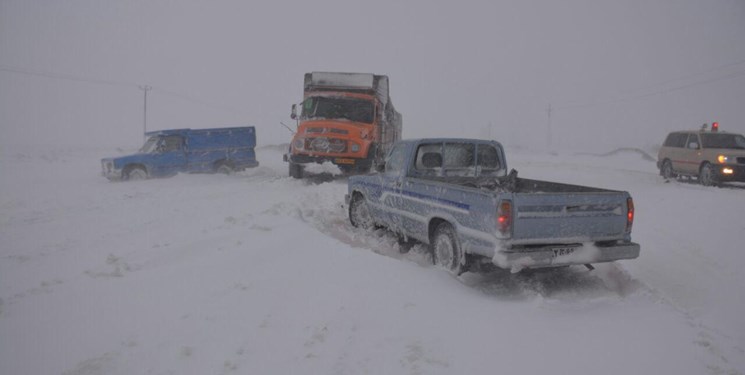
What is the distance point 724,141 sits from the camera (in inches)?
650

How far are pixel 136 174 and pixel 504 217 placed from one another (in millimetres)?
15203

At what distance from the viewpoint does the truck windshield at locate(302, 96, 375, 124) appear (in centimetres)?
1599

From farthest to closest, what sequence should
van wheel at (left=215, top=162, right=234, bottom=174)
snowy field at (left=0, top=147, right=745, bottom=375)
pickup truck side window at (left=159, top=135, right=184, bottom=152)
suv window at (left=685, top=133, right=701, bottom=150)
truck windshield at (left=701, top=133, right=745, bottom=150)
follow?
van wheel at (left=215, top=162, right=234, bottom=174) < pickup truck side window at (left=159, top=135, right=184, bottom=152) < suv window at (left=685, top=133, right=701, bottom=150) < truck windshield at (left=701, top=133, right=745, bottom=150) < snowy field at (left=0, top=147, right=745, bottom=375)

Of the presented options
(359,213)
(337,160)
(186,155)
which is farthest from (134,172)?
(359,213)

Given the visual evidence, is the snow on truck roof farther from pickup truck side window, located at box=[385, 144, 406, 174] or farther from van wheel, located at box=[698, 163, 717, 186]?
van wheel, located at box=[698, 163, 717, 186]

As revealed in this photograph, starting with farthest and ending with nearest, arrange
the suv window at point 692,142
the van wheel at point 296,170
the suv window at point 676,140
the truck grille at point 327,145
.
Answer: the suv window at point 676,140 → the suv window at point 692,142 → the van wheel at point 296,170 → the truck grille at point 327,145

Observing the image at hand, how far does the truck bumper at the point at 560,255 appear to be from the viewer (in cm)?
507

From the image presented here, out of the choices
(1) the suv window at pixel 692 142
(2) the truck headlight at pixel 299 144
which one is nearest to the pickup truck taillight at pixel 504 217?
(2) the truck headlight at pixel 299 144

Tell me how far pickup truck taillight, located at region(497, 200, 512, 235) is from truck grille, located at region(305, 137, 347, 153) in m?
10.4

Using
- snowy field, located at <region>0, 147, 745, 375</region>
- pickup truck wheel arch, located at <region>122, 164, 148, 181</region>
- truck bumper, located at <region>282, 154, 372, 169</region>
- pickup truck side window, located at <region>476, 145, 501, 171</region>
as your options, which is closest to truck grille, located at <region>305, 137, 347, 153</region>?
truck bumper, located at <region>282, 154, 372, 169</region>

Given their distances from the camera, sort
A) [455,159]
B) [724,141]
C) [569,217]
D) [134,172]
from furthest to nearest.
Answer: [134,172] → [724,141] → [455,159] → [569,217]

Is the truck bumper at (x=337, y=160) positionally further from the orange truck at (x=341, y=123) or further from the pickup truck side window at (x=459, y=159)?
the pickup truck side window at (x=459, y=159)

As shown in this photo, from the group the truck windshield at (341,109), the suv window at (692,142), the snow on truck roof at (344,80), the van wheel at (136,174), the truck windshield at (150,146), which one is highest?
the snow on truck roof at (344,80)

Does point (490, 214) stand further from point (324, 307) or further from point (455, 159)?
point (455, 159)
